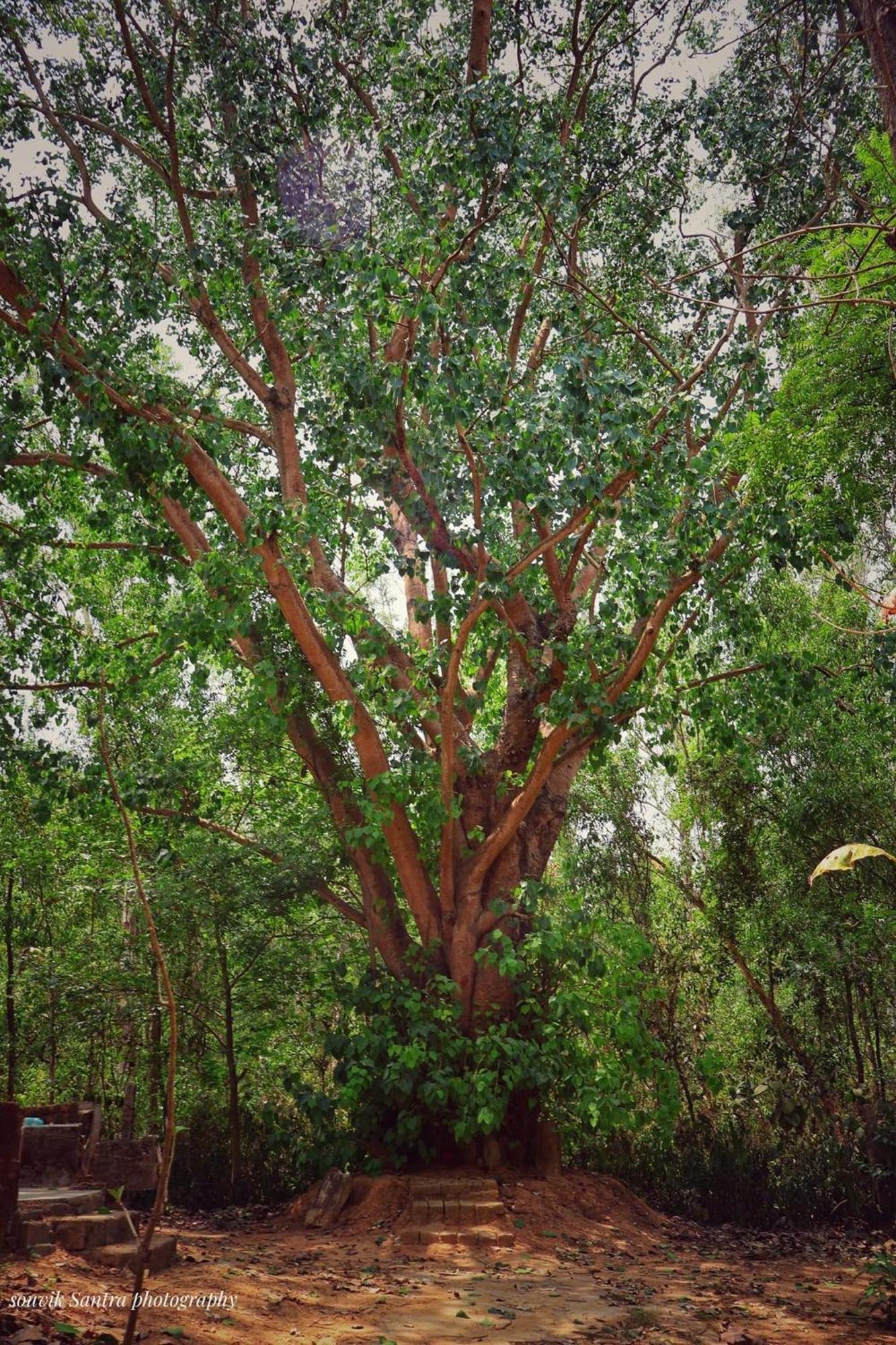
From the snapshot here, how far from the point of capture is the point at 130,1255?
4582 millimetres

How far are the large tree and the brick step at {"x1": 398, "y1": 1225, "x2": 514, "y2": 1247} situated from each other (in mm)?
1684

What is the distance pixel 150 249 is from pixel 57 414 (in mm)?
1461

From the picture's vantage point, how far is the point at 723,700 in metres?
8.43

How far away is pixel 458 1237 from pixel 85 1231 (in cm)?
283

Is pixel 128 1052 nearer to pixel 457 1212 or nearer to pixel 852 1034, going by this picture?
pixel 457 1212

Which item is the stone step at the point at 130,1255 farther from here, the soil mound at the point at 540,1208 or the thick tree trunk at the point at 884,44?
the thick tree trunk at the point at 884,44

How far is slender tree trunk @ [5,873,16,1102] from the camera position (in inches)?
428

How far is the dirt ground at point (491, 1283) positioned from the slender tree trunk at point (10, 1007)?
13.3ft

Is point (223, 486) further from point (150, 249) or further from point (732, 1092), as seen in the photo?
point (732, 1092)

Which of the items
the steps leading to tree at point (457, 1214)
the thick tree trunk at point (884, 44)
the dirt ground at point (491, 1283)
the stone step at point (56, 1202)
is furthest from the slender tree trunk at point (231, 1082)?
the thick tree trunk at point (884, 44)

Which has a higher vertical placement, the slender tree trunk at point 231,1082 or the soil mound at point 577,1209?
the slender tree trunk at point 231,1082

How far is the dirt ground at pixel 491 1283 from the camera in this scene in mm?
4090

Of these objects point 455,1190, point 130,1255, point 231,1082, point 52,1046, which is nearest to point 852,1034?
point 455,1190

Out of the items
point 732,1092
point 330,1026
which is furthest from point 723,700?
point 330,1026
